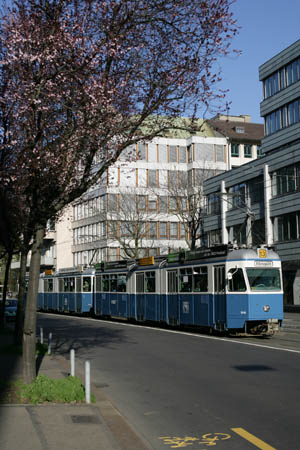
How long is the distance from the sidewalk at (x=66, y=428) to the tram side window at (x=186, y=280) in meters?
15.6

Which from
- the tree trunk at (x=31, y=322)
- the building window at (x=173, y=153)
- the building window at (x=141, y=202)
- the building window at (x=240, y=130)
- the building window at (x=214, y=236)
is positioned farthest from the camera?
the building window at (x=240, y=130)

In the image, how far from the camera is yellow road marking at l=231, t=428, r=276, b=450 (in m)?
7.39

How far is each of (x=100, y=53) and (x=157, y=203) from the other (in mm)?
55240

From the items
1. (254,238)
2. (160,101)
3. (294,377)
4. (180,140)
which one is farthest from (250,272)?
(180,140)

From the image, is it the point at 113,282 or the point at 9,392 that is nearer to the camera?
the point at 9,392

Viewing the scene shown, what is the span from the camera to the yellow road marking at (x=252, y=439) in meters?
7.39

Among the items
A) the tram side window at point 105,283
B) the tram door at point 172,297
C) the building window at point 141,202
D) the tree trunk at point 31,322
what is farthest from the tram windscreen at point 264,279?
the building window at point 141,202

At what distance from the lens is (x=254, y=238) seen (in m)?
53.4

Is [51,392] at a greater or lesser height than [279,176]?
lesser

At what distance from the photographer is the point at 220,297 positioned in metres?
23.1

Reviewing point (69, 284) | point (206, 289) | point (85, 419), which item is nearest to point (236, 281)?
point (206, 289)

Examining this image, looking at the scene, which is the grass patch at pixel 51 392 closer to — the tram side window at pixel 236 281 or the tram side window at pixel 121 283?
the tram side window at pixel 236 281

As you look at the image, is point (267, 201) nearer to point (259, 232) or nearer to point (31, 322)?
point (259, 232)

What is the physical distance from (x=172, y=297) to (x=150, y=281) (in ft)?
10.3
